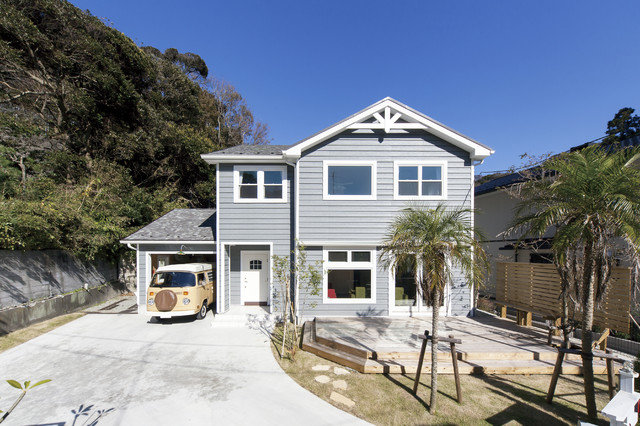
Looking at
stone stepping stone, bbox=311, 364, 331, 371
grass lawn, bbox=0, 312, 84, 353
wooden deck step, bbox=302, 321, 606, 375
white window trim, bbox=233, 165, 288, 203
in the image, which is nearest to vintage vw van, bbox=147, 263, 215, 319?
grass lawn, bbox=0, 312, 84, 353

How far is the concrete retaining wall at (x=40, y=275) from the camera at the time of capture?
7863 millimetres

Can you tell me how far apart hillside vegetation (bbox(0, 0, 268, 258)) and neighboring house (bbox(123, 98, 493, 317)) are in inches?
247

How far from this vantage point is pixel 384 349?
5.85 metres

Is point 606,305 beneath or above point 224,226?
beneath

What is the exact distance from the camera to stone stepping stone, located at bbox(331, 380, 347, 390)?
491 cm

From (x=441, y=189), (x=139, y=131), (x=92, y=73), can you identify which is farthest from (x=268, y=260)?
(x=92, y=73)

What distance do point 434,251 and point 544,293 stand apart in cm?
603

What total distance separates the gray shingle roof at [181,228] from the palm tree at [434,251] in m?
7.31

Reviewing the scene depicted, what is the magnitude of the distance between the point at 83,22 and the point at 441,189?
2078cm

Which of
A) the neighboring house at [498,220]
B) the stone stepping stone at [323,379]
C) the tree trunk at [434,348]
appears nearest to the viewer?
the tree trunk at [434,348]

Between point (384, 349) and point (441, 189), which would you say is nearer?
point (384, 349)

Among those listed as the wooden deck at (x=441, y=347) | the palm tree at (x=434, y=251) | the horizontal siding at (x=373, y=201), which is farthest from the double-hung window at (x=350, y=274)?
the palm tree at (x=434, y=251)

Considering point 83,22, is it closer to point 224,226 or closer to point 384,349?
point 224,226

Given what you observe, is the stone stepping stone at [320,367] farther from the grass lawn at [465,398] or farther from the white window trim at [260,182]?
the white window trim at [260,182]
